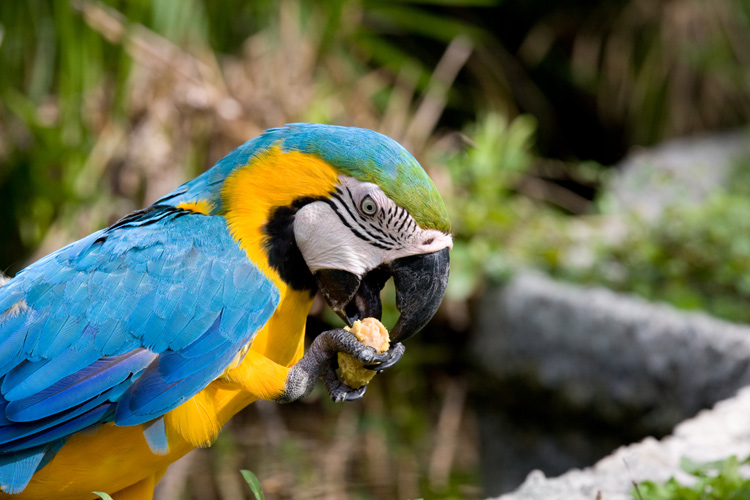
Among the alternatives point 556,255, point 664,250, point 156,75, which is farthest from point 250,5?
point 664,250

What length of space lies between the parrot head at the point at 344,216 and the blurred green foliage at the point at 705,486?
24.1 inches

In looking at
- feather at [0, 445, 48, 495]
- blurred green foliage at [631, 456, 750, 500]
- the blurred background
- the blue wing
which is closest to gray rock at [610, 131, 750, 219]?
the blurred background

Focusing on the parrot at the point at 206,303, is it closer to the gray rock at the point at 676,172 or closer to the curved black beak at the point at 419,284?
the curved black beak at the point at 419,284

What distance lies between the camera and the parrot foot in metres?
1.41

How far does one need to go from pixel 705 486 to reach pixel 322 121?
2.75 meters

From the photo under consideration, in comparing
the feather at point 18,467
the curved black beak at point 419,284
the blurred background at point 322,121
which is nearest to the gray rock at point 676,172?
the blurred background at point 322,121

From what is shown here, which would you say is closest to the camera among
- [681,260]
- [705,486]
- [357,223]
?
[357,223]

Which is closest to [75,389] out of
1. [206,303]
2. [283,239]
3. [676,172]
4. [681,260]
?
[206,303]

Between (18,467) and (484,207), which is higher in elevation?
(18,467)

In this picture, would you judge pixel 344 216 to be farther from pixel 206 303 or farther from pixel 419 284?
pixel 206 303

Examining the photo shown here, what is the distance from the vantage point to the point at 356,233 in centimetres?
146

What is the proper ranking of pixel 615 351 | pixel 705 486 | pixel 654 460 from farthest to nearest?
pixel 615 351 → pixel 654 460 → pixel 705 486

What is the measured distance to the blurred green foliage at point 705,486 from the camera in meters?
1.51

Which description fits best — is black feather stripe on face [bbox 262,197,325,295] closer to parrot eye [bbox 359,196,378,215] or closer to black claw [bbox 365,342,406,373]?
parrot eye [bbox 359,196,378,215]
